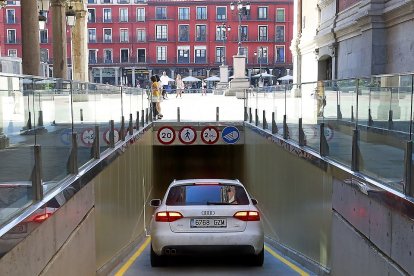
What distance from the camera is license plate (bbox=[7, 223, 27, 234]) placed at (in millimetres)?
4068

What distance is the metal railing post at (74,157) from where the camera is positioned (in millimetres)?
6832

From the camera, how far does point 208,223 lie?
8.54 meters

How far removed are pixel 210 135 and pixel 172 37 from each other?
216 feet

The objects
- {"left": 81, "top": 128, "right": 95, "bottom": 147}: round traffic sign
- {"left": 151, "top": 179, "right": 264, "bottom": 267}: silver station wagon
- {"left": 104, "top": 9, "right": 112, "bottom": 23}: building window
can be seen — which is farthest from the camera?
{"left": 104, "top": 9, "right": 112, "bottom": 23}: building window

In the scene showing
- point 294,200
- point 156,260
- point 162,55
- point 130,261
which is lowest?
point 130,261

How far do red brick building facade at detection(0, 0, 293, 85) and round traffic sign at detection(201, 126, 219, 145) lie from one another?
209 ft

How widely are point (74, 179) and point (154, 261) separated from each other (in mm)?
3093

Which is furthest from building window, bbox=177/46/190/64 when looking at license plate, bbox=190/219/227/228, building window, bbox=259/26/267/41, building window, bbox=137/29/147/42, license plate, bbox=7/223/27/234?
license plate, bbox=7/223/27/234

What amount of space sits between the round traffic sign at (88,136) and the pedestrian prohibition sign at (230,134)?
14.3 meters

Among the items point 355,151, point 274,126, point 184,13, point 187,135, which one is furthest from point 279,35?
point 355,151

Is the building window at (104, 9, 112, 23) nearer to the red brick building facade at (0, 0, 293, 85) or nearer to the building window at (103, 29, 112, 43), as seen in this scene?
the red brick building facade at (0, 0, 293, 85)

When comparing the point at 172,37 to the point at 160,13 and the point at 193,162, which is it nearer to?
the point at 160,13

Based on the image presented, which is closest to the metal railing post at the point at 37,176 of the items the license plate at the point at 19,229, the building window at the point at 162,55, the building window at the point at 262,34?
the license plate at the point at 19,229

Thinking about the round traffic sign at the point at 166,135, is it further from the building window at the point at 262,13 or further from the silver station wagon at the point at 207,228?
the building window at the point at 262,13
